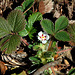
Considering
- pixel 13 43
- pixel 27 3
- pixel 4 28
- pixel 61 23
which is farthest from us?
pixel 27 3

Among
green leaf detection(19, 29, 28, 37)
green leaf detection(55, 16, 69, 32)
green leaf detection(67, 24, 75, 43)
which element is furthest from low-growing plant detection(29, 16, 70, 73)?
green leaf detection(19, 29, 28, 37)

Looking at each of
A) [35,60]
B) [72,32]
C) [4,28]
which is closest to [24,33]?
[4,28]

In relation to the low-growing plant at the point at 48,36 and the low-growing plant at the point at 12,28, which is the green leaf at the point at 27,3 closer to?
the low-growing plant at the point at 12,28

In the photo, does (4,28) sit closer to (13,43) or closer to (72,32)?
(13,43)

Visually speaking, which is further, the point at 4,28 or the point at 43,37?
the point at 43,37

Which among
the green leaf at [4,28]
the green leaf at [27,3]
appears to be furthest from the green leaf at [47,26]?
the green leaf at [4,28]

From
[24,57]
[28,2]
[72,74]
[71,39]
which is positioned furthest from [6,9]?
[72,74]

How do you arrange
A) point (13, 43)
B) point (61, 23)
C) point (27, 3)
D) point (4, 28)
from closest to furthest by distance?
point (13, 43) → point (4, 28) → point (61, 23) → point (27, 3)

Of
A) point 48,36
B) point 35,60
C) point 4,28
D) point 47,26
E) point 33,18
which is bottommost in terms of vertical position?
point 35,60

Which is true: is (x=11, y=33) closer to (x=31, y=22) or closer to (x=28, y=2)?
(x=31, y=22)
